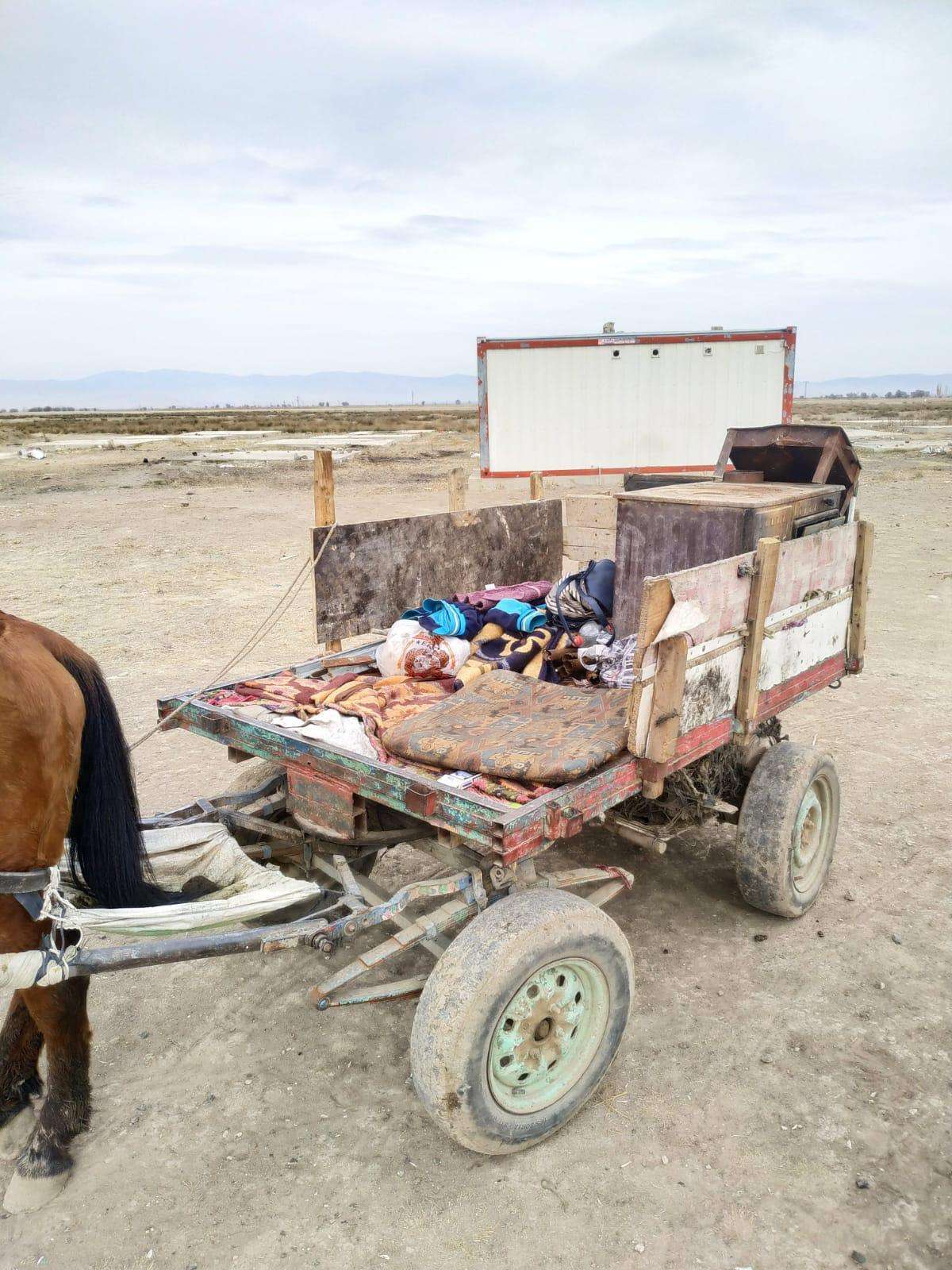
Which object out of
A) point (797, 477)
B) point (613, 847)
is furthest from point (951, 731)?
point (613, 847)

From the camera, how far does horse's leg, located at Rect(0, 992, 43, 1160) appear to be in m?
3.04

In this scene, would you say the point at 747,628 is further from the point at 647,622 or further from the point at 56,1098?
the point at 56,1098

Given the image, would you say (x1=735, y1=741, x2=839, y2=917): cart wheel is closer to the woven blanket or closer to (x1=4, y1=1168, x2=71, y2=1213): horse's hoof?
the woven blanket

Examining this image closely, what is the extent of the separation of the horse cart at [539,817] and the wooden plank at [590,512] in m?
1.38

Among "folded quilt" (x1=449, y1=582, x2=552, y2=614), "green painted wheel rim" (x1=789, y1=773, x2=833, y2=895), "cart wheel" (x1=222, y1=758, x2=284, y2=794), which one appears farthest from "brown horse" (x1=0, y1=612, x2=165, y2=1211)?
"green painted wheel rim" (x1=789, y1=773, x2=833, y2=895)

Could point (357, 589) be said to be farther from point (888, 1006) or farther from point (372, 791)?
point (888, 1006)

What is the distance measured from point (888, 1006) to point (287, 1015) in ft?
7.60

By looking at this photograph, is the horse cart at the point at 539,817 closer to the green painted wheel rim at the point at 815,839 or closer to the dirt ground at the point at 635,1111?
the green painted wheel rim at the point at 815,839

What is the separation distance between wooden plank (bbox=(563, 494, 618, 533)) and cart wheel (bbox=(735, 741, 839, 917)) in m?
2.46

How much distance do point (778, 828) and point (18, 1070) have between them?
9.72ft

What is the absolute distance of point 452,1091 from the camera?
8.32ft

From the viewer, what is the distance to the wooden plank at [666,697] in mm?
3049

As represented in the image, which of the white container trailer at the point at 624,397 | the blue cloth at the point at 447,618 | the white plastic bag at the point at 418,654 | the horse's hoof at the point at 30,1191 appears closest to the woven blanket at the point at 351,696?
the white plastic bag at the point at 418,654

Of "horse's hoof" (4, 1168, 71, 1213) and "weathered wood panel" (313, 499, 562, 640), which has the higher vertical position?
"weathered wood panel" (313, 499, 562, 640)
